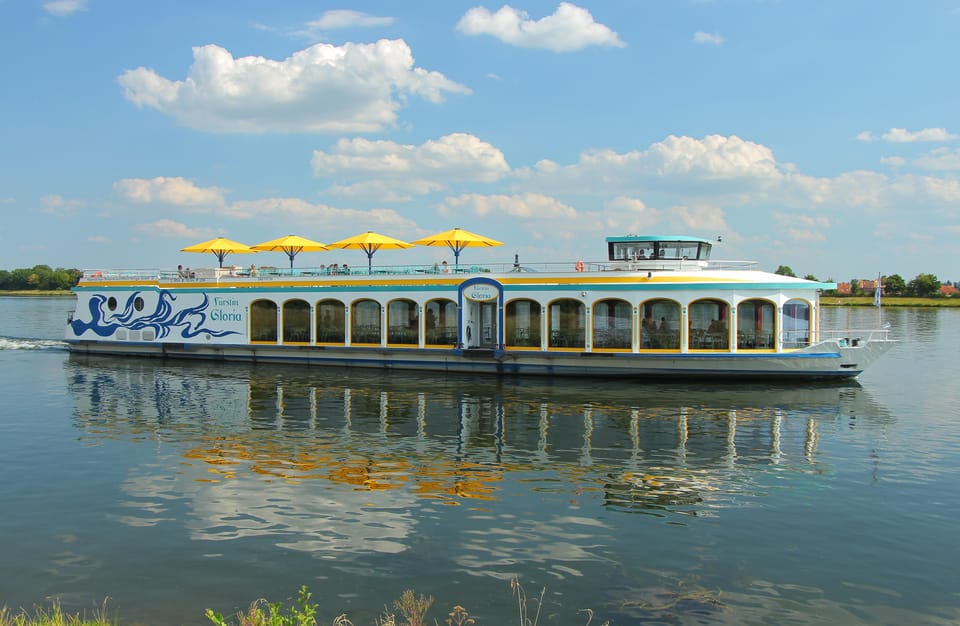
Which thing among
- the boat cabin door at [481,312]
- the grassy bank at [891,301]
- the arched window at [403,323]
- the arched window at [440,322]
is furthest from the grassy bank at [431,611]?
the grassy bank at [891,301]

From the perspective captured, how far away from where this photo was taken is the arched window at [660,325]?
2934cm

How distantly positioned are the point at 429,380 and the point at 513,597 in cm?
2087

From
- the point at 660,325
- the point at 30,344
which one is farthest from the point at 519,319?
the point at 30,344

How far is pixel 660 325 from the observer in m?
29.5

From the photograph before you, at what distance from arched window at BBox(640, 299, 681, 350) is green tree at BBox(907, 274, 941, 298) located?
127m

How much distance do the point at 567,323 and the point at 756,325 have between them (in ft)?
24.7

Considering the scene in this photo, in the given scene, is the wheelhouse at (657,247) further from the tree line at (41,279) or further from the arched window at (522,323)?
the tree line at (41,279)

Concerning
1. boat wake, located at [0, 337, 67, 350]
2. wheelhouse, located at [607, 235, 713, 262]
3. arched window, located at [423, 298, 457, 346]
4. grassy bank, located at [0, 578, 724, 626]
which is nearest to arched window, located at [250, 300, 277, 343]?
arched window, located at [423, 298, 457, 346]

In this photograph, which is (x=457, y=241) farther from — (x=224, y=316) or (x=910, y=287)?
(x=910, y=287)

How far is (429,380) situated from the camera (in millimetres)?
30625

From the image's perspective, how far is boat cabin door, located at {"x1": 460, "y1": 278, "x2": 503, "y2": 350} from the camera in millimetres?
32031

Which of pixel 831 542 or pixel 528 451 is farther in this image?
pixel 528 451

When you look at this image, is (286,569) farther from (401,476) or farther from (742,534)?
(742,534)

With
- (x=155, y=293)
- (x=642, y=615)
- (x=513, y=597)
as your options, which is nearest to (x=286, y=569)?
(x=513, y=597)
